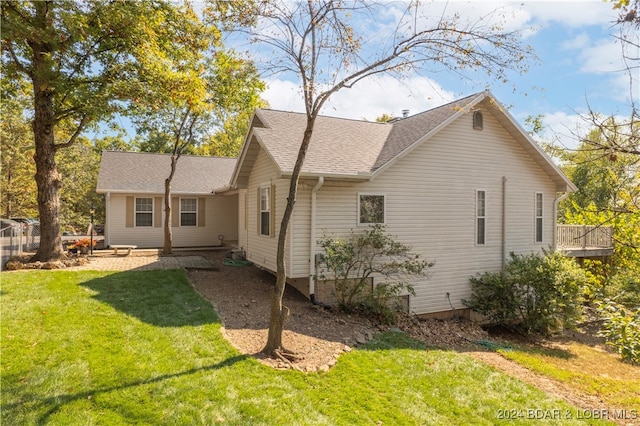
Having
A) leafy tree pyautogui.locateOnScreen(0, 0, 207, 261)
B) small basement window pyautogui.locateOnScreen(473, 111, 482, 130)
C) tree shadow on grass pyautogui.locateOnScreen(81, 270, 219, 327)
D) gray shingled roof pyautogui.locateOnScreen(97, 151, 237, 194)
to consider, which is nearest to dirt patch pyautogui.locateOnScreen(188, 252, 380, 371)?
tree shadow on grass pyautogui.locateOnScreen(81, 270, 219, 327)

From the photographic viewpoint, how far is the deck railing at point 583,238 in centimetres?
1482

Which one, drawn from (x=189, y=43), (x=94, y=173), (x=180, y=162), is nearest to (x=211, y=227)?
(x=180, y=162)

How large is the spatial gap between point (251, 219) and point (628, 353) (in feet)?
33.6

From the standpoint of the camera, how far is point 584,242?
1519 cm

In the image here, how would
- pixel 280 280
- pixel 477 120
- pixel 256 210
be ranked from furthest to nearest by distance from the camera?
pixel 256 210 → pixel 477 120 → pixel 280 280

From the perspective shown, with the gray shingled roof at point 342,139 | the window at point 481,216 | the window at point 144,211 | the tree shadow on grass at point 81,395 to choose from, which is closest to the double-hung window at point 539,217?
the window at point 481,216

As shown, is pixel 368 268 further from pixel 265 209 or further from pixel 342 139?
pixel 342 139

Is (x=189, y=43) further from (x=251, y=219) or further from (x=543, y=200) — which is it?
(x=543, y=200)

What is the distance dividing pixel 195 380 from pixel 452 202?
8930 millimetres

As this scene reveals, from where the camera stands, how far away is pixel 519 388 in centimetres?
620

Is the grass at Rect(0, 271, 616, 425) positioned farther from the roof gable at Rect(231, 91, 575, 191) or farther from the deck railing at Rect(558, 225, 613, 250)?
the deck railing at Rect(558, 225, 613, 250)

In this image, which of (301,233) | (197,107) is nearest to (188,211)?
(197,107)

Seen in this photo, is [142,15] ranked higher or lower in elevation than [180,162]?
higher

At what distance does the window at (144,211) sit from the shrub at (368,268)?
1185cm
